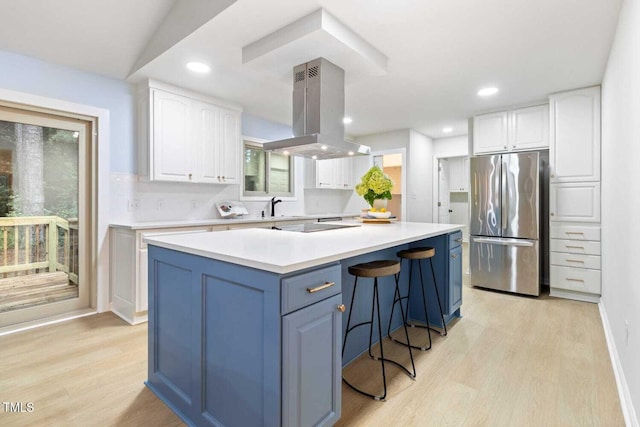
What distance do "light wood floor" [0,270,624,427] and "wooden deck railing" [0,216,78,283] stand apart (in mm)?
574

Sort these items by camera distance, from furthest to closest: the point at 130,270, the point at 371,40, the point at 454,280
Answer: the point at 130,270, the point at 454,280, the point at 371,40

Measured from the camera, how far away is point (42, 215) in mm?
2992

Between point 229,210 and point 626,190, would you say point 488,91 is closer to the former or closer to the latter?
point 626,190

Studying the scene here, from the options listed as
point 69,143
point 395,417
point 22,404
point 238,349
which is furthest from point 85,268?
point 395,417

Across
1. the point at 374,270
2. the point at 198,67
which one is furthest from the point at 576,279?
the point at 198,67

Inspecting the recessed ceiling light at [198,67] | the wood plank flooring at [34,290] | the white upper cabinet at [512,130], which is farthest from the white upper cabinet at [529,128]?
the wood plank flooring at [34,290]

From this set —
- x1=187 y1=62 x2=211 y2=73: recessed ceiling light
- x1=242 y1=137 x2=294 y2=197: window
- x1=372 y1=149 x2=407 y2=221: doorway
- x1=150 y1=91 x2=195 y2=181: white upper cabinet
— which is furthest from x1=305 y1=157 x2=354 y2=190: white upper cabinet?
x1=187 y1=62 x2=211 y2=73: recessed ceiling light

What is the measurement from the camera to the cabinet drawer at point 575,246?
3543 mm

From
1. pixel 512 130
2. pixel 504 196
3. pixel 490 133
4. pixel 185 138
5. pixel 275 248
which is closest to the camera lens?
pixel 275 248

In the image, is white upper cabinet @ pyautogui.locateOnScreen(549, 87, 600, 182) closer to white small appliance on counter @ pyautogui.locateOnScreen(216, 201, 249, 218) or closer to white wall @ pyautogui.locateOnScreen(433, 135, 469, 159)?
white wall @ pyautogui.locateOnScreen(433, 135, 469, 159)

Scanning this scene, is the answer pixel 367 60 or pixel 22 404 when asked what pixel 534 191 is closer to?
pixel 367 60

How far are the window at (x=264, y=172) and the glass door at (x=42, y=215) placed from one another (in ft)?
6.26

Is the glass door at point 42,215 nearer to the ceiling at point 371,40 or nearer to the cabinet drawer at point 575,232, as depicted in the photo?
the ceiling at point 371,40

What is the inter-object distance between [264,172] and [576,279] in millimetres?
4184
